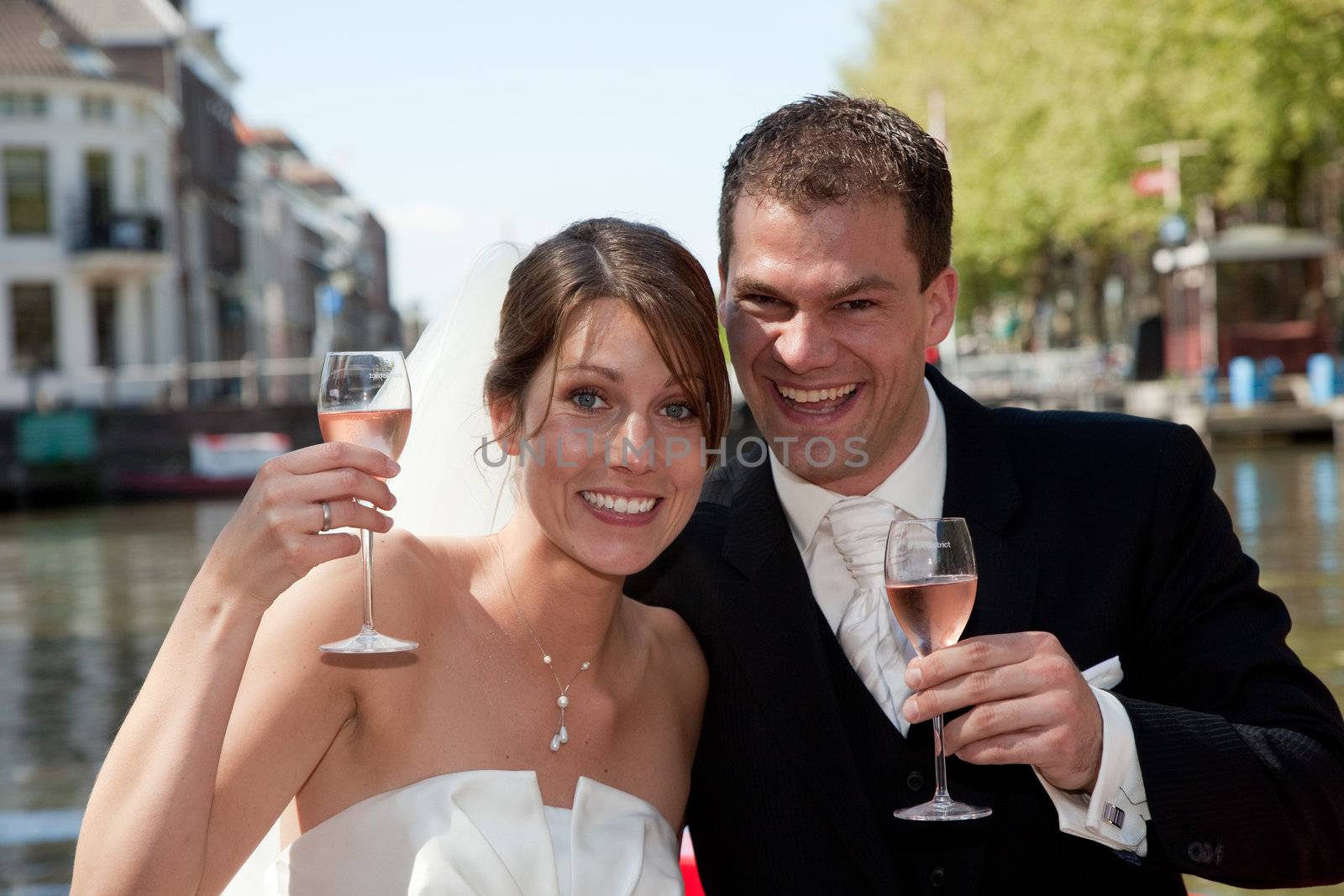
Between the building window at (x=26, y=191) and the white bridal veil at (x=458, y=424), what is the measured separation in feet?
119

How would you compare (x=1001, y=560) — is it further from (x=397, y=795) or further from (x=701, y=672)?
(x=397, y=795)

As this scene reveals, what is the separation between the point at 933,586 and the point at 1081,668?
66 centimetres

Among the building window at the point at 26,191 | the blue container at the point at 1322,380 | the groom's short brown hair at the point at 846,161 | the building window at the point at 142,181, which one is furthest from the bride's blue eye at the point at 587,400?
the building window at the point at 142,181

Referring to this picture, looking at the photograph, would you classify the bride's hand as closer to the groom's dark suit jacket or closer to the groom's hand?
the groom's hand

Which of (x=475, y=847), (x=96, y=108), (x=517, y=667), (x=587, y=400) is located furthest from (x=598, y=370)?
(x=96, y=108)

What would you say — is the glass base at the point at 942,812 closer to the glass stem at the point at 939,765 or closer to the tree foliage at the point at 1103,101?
the glass stem at the point at 939,765

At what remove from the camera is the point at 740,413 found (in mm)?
16844

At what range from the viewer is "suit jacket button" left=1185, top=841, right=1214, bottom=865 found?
7.98ft

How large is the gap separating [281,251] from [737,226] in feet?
223

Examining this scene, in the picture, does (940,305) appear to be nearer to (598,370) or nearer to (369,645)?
(598,370)

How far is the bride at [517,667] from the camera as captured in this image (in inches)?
92.4

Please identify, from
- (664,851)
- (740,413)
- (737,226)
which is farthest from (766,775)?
(740,413)

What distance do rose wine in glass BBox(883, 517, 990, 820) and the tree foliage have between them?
21.1 m

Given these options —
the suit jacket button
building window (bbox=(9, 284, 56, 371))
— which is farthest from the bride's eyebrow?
building window (bbox=(9, 284, 56, 371))
